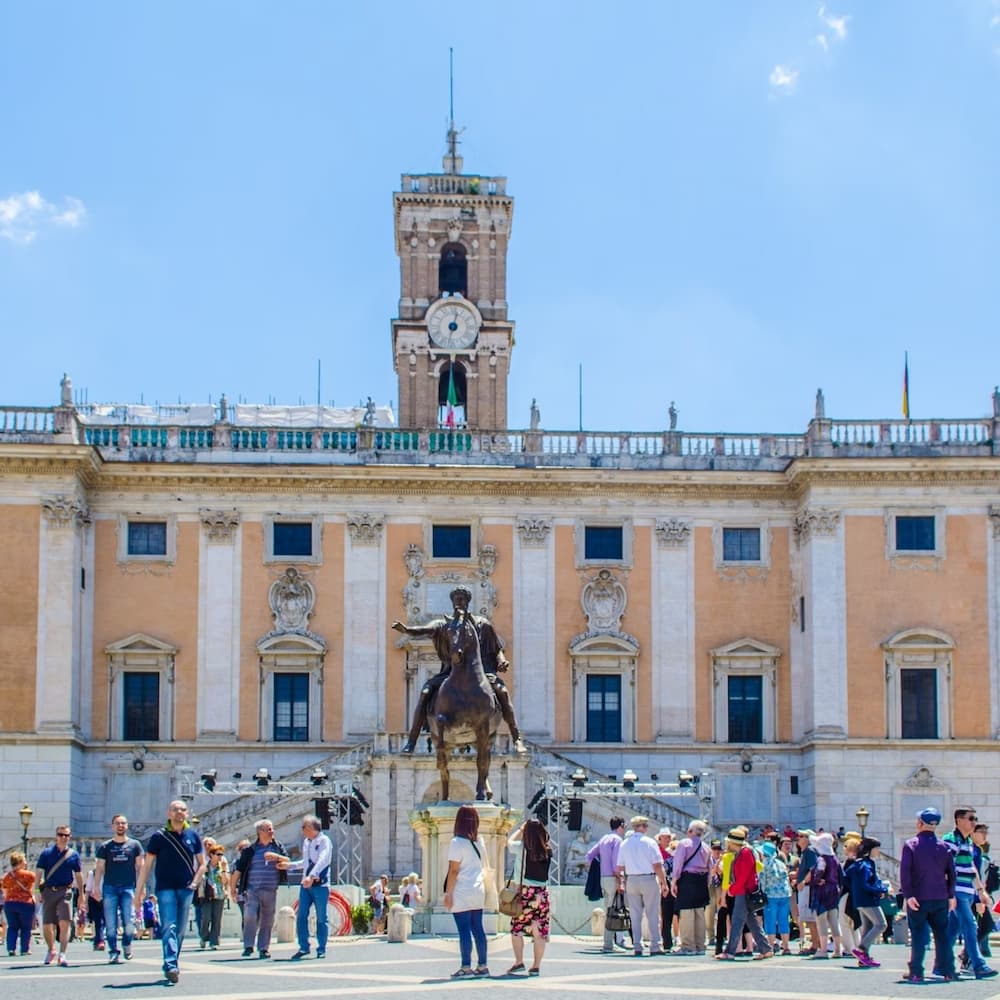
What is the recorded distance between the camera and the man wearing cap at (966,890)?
21234 millimetres

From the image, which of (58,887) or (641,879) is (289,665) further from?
(641,879)

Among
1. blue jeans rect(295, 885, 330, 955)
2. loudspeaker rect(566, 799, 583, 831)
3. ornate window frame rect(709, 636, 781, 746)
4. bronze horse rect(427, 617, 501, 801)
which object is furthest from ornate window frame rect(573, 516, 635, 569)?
blue jeans rect(295, 885, 330, 955)

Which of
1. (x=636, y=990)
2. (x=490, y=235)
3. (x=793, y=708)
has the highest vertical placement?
(x=490, y=235)

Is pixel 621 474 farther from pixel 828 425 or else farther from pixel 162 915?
pixel 162 915

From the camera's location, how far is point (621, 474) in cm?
5150

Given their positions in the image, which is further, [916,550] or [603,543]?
[603,543]

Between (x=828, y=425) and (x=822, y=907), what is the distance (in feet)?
91.6

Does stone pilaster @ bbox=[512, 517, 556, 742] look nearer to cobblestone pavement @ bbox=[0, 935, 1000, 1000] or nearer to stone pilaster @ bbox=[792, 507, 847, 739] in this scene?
stone pilaster @ bbox=[792, 507, 847, 739]

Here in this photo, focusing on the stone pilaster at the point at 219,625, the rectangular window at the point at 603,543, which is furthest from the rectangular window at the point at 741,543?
the stone pilaster at the point at 219,625

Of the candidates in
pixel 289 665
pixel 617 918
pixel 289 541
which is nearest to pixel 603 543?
pixel 289 541

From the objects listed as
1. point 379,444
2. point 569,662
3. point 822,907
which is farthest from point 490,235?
point 822,907

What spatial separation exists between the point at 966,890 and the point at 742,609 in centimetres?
2977

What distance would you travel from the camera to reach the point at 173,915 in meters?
20.5

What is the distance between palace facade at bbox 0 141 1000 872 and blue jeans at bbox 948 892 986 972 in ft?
88.7
